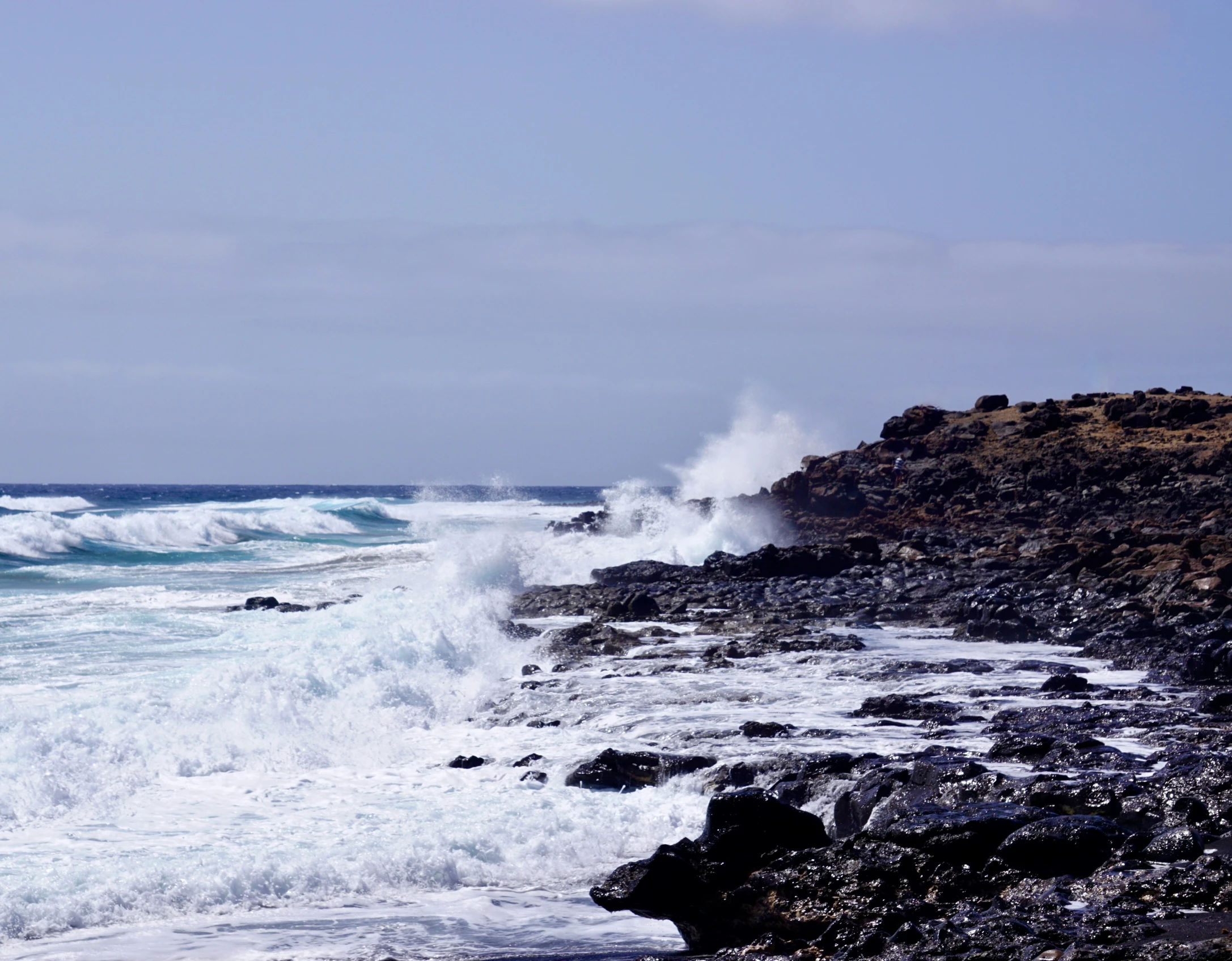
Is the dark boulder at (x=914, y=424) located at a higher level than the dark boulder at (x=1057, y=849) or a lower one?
higher

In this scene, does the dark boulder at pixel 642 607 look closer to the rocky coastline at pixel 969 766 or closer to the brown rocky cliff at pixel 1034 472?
the rocky coastline at pixel 969 766

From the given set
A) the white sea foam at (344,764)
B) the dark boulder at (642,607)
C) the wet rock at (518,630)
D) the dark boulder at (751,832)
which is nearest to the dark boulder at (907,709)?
the white sea foam at (344,764)

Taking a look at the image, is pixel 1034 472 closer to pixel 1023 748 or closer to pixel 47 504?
pixel 1023 748

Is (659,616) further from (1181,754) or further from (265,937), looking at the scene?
(265,937)

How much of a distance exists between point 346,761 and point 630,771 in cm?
332

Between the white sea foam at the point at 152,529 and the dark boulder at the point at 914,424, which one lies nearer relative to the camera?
the white sea foam at the point at 152,529

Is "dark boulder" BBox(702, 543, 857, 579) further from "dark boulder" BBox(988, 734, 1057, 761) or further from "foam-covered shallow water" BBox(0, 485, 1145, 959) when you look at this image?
"dark boulder" BBox(988, 734, 1057, 761)

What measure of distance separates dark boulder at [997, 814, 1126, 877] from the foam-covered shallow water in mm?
2186

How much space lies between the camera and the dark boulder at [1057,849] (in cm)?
766

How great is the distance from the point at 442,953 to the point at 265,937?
4.08ft

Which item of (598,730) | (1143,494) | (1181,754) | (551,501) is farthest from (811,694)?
(551,501)

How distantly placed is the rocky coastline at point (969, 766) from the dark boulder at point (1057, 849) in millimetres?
13

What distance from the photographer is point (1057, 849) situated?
7.72 m

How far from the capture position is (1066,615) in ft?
70.5
